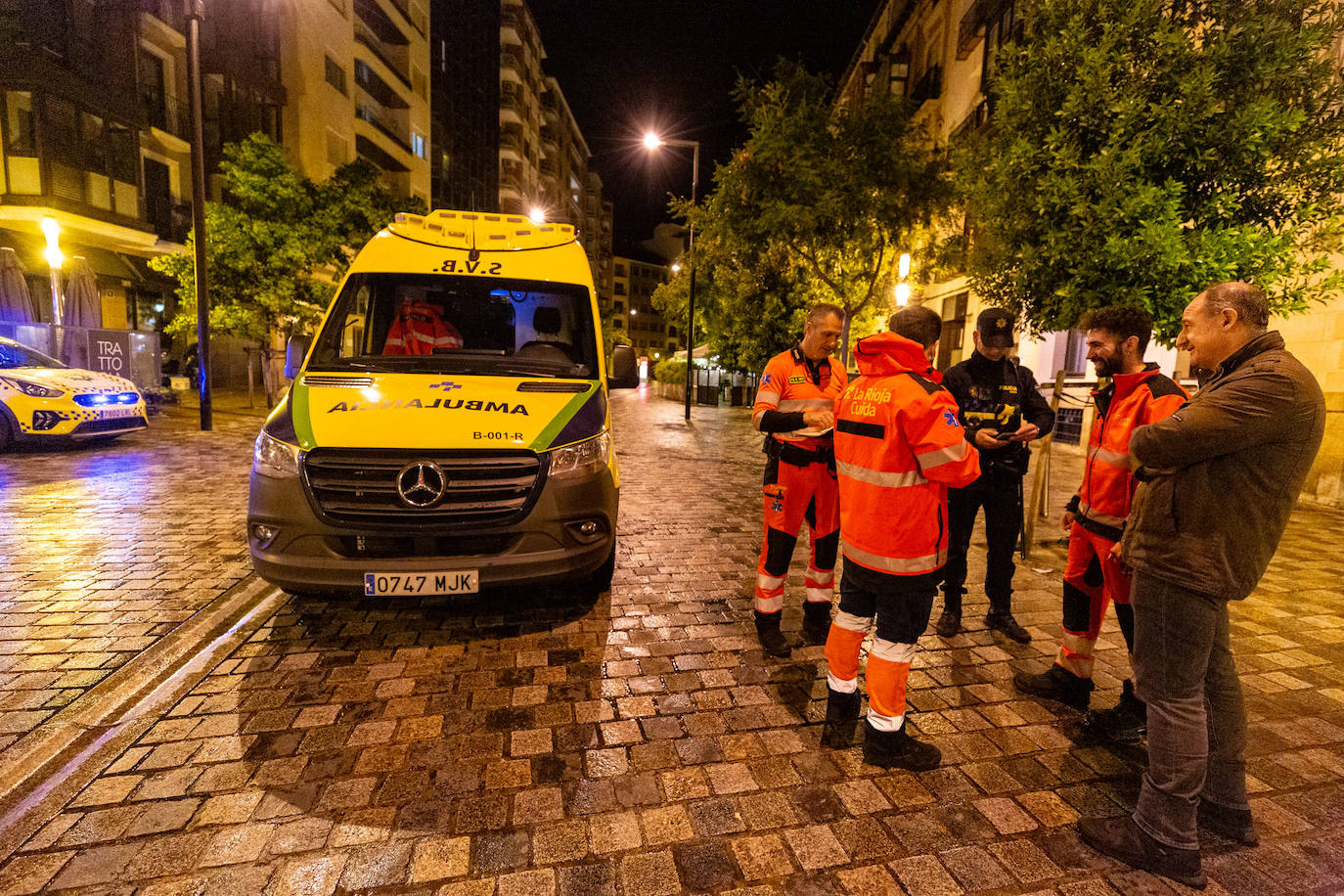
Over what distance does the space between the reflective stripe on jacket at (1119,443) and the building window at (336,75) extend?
111 ft

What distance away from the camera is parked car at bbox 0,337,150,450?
9.52m

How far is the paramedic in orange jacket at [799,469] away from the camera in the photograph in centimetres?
381

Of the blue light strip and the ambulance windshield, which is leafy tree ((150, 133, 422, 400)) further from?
the ambulance windshield

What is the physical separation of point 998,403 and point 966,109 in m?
19.3

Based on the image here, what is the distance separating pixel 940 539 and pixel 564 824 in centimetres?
192

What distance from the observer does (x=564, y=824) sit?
2439 millimetres

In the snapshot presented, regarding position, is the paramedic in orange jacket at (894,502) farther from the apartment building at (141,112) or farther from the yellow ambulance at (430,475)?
the apartment building at (141,112)

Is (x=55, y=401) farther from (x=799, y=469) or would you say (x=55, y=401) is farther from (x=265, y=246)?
(x=799, y=469)

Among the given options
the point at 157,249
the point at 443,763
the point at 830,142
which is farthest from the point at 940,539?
the point at 157,249

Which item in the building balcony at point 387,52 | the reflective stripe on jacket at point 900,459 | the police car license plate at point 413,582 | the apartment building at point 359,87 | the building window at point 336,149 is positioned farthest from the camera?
the building balcony at point 387,52

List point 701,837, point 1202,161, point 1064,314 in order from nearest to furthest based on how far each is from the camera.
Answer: point 701,837
point 1202,161
point 1064,314

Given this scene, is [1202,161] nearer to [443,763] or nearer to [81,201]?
[443,763]

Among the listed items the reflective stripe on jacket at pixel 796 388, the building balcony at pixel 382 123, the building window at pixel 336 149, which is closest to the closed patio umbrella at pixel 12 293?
the building window at pixel 336 149

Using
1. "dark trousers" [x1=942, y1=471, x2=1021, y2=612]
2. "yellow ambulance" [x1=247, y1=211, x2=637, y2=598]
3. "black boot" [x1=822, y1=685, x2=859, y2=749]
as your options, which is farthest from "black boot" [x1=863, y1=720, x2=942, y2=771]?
"yellow ambulance" [x1=247, y1=211, x2=637, y2=598]
